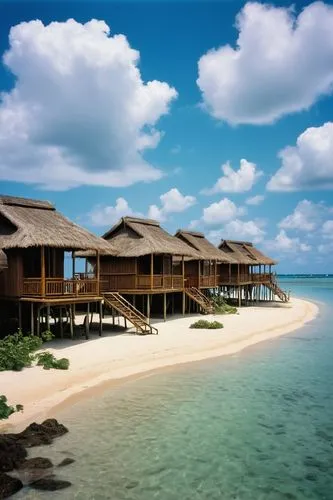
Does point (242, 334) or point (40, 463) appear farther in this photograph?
point (242, 334)

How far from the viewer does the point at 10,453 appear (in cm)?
944

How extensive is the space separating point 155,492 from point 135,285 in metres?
18.8

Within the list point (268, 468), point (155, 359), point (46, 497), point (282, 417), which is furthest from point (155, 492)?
point (155, 359)

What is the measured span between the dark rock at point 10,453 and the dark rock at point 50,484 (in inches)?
30.4

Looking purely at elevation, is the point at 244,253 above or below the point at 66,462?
above

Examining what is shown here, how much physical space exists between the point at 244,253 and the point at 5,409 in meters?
37.3

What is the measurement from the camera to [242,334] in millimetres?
25609

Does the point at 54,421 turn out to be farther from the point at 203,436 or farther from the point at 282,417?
the point at 282,417

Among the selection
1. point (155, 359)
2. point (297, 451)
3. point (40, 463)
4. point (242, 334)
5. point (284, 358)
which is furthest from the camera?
point (242, 334)

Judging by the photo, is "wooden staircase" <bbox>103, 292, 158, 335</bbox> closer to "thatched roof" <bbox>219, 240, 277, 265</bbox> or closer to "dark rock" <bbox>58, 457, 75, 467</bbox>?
"dark rock" <bbox>58, 457, 75, 467</bbox>

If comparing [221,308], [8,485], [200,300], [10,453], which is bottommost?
[8,485]

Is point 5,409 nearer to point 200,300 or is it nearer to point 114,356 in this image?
point 114,356

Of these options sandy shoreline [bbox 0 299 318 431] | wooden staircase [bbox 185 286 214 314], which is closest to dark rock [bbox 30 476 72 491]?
sandy shoreline [bbox 0 299 318 431]

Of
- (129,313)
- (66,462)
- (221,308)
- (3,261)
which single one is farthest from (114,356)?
(221,308)
